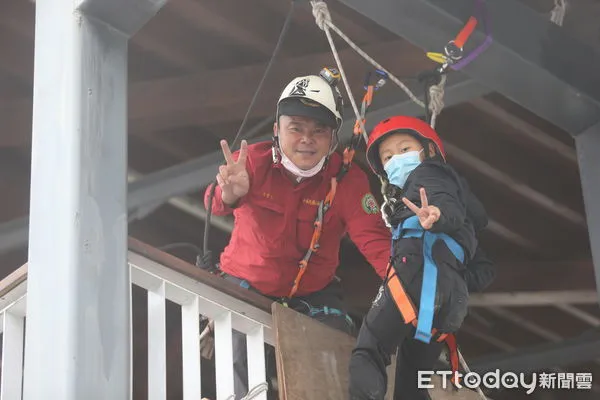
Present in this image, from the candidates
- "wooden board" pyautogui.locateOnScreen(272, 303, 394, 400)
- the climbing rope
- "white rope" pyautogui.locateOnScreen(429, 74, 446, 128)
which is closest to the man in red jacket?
the climbing rope

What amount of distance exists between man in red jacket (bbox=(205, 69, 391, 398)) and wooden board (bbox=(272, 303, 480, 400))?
0.51 metres

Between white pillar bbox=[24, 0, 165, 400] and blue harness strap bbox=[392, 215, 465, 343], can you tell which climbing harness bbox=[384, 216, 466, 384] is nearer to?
blue harness strap bbox=[392, 215, 465, 343]

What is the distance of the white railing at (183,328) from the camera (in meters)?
3.88

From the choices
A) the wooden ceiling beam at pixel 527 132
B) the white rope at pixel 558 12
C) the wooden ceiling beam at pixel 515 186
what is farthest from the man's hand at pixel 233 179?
the wooden ceiling beam at pixel 515 186

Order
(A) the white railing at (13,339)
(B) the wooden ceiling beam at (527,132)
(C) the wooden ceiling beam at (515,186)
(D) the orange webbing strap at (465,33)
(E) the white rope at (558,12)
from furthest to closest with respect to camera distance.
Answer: (C) the wooden ceiling beam at (515,186)
(B) the wooden ceiling beam at (527,132)
(E) the white rope at (558,12)
(D) the orange webbing strap at (465,33)
(A) the white railing at (13,339)

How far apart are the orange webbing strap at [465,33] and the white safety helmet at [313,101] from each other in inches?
24.1

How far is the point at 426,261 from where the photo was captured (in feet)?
12.6

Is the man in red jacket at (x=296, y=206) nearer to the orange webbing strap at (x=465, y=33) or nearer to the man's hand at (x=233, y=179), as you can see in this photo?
the man's hand at (x=233, y=179)

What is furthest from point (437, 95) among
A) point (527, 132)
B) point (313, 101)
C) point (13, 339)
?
point (527, 132)

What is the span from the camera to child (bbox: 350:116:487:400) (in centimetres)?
380

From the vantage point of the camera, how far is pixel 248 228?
A: 4.84 m

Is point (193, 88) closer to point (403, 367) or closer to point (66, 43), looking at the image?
point (66, 43)

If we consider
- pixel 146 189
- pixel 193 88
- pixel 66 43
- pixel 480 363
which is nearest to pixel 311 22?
pixel 193 88

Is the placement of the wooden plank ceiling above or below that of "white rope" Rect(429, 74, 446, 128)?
above
